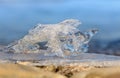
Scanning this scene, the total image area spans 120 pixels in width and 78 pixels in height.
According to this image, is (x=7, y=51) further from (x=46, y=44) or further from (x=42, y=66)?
(x=42, y=66)

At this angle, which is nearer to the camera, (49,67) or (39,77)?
(39,77)

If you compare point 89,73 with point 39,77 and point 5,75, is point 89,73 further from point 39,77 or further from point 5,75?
point 5,75

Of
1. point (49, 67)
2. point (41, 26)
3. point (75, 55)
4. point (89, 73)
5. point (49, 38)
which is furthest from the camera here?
point (41, 26)

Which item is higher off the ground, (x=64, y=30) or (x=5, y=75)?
(x=64, y=30)

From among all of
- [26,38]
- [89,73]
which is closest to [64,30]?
[26,38]

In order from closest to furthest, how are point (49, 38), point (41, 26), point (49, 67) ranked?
point (49, 67)
point (49, 38)
point (41, 26)

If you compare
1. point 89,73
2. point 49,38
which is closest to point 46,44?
point 49,38
